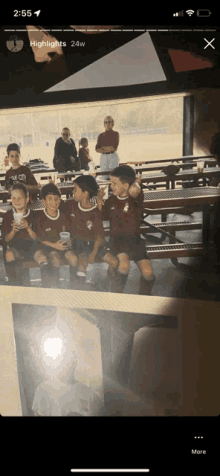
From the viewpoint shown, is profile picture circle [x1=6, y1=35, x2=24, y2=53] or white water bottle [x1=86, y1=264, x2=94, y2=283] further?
white water bottle [x1=86, y1=264, x2=94, y2=283]

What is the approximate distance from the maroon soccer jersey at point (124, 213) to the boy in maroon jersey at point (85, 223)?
34mm

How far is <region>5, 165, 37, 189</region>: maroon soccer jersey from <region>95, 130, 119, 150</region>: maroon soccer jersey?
213mm

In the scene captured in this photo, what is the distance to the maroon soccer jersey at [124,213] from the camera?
87cm

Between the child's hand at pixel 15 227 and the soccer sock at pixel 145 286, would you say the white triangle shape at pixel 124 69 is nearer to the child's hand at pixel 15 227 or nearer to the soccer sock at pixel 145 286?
the child's hand at pixel 15 227

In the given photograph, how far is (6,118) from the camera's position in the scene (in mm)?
843

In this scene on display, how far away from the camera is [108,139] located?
841 millimetres

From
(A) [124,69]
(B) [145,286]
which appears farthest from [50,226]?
(A) [124,69]

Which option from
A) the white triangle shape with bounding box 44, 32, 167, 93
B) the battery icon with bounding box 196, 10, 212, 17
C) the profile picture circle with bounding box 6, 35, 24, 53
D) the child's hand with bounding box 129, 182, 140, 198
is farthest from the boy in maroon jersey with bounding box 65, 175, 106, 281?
the battery icon with bounding box 196, 10, 212, 17

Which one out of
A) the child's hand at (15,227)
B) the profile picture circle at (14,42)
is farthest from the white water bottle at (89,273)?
the profile picture circle at (14,42)

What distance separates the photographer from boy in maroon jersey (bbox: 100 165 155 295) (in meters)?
0.86

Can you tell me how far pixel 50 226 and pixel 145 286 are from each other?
1.15 feet

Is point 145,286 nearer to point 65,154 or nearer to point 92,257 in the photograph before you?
point 92,257

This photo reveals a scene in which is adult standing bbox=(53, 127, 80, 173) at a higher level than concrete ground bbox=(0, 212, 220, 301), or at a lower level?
higher

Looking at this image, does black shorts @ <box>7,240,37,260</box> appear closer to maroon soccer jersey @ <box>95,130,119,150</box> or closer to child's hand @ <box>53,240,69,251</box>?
child's hand @ <box>53,240,69,251</box>
